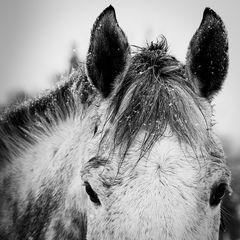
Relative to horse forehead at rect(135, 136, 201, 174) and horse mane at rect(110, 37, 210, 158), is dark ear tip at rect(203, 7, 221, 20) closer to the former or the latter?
horse mane at rect(110, 37, 210, 158)

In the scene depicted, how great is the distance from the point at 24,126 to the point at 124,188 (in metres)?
2.01

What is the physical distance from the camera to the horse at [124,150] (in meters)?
2.64

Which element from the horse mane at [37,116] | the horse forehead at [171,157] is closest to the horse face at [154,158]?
the horse forehead at [171,157]

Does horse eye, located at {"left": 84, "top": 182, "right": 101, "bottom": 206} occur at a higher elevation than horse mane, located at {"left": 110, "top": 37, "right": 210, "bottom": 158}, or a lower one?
lower

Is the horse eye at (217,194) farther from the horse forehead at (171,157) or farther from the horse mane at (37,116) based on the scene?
the horse mane at (37,116)

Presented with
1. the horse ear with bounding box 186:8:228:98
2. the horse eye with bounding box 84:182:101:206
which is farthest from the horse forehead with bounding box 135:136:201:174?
the horse ear with bounding box 186:8:228:98

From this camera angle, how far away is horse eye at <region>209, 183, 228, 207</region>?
113 inches

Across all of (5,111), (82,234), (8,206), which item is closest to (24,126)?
(5,111)

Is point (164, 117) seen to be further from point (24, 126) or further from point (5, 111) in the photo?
point (5, 111)

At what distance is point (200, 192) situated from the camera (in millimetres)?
2727

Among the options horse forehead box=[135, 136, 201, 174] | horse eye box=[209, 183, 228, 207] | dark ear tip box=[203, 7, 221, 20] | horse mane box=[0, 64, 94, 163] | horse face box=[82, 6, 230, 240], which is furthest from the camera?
horse mane box=[0, 64, 94, 163]

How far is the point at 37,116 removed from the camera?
4.25 m

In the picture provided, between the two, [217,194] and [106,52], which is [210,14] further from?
[217,194]

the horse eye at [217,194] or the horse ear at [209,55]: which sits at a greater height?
the horse ear at [209,55]
